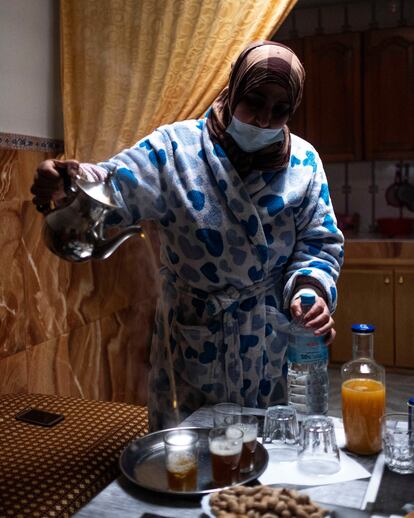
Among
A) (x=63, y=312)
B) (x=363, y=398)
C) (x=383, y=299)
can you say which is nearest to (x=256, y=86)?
(x=363, y=398)

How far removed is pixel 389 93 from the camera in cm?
414

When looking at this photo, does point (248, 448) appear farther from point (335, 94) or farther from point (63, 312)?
point (335, 94)

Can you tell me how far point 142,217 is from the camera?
153 cm

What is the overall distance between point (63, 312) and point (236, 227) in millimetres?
1088

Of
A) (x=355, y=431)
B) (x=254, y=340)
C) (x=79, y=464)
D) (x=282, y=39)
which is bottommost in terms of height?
(x=79, y=464)

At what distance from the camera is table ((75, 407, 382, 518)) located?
0.93 meters

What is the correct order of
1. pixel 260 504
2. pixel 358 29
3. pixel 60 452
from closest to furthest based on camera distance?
pixel 260 504, pixel 60 452, pixel 358 29

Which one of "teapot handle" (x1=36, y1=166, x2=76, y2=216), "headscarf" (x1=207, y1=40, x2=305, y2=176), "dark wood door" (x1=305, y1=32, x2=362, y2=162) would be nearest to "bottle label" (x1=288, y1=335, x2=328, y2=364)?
"headscarf" (x1=207, y1=40, x2=305, y2=176)

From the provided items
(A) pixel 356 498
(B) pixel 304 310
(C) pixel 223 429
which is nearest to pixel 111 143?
(B) pixel 304 310

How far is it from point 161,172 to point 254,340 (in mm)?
474

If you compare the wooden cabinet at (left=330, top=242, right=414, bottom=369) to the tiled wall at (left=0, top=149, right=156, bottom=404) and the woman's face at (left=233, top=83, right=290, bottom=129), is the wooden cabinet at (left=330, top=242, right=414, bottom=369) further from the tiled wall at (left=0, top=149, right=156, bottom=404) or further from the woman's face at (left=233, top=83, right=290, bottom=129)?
the woman's face at (left=233, top=83, right=290, bottom=129)

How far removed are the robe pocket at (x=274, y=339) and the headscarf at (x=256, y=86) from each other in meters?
0.37

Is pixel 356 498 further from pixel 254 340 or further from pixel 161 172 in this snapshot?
pixel 161 172

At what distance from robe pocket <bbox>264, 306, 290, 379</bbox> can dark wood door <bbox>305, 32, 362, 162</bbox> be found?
9.84 ft
